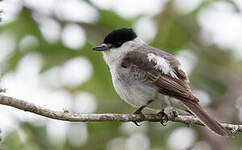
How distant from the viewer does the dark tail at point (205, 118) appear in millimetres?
4430

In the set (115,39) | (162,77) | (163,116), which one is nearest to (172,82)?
(162,77)

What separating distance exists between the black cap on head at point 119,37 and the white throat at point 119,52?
0.04 metres

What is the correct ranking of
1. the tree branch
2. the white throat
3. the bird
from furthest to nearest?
the white throat
the bird
the tree branch

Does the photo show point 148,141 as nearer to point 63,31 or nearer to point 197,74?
point 197,74

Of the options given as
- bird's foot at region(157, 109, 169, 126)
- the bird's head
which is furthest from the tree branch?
the bird's head

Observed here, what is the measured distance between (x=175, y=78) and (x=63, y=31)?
2218 millimetres

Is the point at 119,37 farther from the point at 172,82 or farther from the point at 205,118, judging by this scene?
the point at 205,118

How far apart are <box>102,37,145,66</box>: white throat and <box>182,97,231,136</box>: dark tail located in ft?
2.93

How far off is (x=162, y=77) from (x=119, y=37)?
98cm

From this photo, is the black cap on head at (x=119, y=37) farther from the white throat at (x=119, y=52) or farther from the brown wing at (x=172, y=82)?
the brown wing at (x=172, y=82)

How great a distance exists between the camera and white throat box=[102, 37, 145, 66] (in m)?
5.42

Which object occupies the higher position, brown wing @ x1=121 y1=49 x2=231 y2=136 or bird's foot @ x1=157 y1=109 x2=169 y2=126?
brown wing @ x1=121 y1=49 x2=231 y2=136

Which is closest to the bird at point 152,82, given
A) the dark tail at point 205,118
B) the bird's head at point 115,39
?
the dark tail at point 205,118

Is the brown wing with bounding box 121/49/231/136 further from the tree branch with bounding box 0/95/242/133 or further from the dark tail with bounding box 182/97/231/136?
the tree branch with bounding box 0/95/242/133
